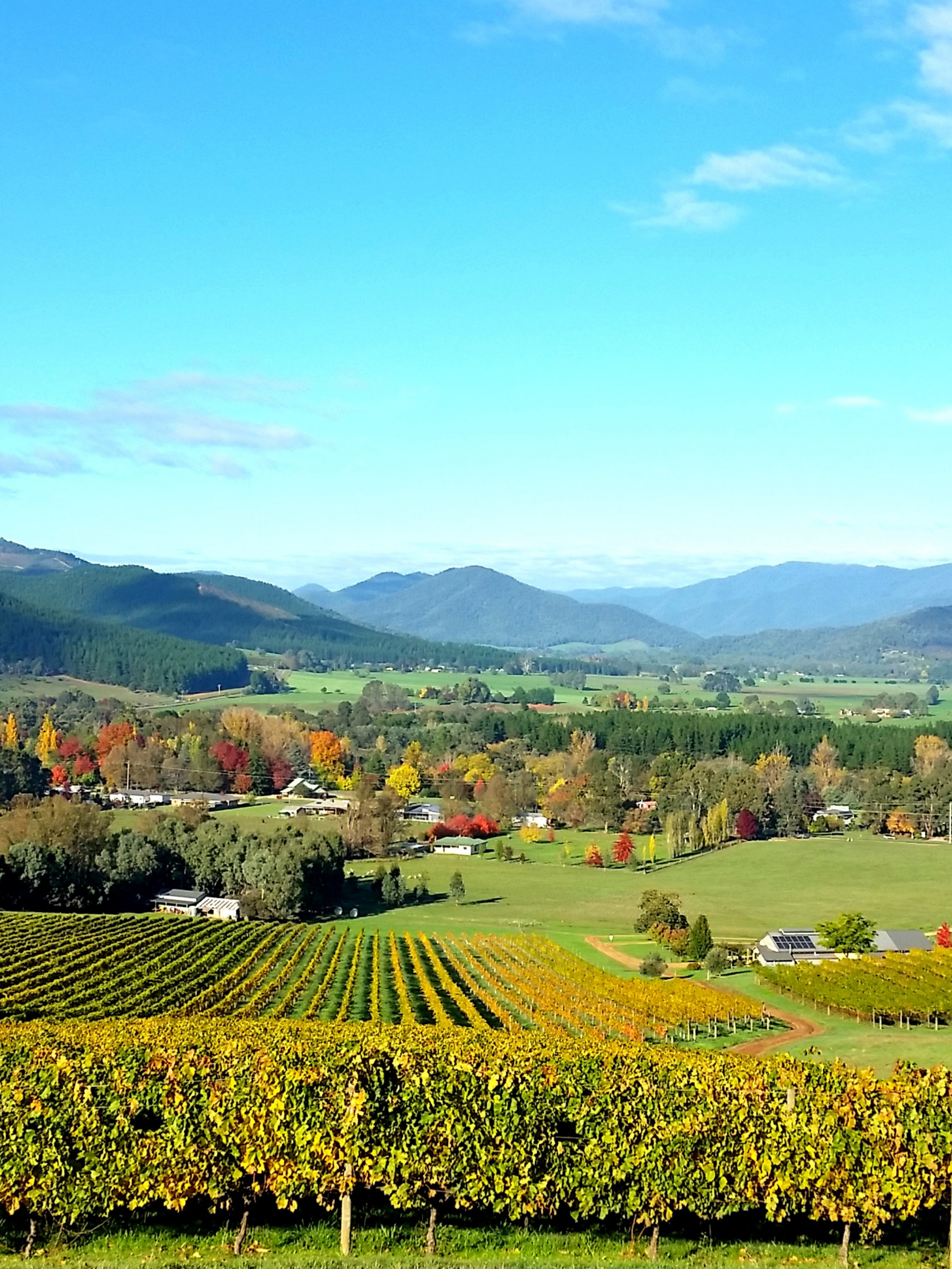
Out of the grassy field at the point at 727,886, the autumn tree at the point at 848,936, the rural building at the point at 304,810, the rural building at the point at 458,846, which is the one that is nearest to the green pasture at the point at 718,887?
the grassy field at the point at 727,886

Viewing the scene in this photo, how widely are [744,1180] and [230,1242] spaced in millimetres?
9005

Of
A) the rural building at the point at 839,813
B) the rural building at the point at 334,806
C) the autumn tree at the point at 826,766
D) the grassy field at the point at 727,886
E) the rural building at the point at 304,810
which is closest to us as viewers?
the grassy field at the point at 727,886

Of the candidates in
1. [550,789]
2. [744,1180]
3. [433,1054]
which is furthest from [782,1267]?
[550,789]

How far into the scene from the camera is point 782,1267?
57.7 ft

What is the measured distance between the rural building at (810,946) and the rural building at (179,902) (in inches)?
1679

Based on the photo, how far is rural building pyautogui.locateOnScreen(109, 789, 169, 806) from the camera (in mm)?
142250

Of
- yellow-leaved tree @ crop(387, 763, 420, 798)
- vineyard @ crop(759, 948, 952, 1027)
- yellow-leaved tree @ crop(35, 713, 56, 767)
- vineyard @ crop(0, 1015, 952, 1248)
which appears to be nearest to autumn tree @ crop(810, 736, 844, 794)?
yellow-leaved tree @ crop(387, 763, 420, 798)

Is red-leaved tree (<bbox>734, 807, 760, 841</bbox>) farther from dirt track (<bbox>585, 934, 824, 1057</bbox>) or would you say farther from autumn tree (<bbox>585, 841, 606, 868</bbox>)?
dirt track (<bbox>585, 934, 824, 1057</bbox>)

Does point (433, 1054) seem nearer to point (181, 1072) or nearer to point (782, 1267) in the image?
point (181, 1072)

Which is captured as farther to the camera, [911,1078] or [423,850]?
[423,850]

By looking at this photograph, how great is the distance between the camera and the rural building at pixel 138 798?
467ft

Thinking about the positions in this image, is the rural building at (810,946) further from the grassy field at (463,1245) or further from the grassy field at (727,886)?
Answer: the grassy field at (463,1245)

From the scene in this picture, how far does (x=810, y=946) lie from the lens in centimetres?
7150

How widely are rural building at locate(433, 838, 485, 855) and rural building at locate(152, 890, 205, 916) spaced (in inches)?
1408
